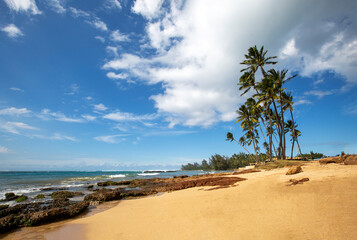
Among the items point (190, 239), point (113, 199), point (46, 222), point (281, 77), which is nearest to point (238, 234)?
point (190, 239)

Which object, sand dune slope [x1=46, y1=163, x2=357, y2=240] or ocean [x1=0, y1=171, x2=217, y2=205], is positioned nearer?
sand dune slope [x1=46, y1=163, x2=357, y2=240]

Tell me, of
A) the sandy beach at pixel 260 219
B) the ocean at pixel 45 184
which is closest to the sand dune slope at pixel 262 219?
the sandy beach at pixel 260 219

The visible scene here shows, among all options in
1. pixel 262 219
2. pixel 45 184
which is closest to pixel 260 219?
pixel 262 219

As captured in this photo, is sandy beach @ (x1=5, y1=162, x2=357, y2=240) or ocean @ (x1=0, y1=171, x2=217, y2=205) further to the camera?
Answer: ocean @ (x1=0, y1=171, x2=217, y2=205)

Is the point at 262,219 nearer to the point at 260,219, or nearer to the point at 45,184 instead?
the point at 260,219

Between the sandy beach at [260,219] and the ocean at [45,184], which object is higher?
the sandy beach at [260,219]

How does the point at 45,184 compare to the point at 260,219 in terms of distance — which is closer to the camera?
the point at 260,219

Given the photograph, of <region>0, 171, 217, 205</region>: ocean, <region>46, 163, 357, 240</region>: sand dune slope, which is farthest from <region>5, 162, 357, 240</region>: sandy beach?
<region>0, 171, 217, 205</region>: ocean

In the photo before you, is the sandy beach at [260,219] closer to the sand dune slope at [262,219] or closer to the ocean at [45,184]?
the sand dune slope at [262,219]

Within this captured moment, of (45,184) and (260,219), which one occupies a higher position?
(260,219)

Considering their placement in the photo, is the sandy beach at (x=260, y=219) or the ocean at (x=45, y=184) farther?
the ocean at (x=45, y=184)

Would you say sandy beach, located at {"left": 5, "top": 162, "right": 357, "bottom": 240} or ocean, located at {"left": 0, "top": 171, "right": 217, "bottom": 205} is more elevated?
sandy beach, located at {"left": 5, "top": 162, "right": 357, "bottom": 240}

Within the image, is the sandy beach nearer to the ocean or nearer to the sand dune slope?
the sand dune slope

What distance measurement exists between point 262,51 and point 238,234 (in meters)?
30.7
